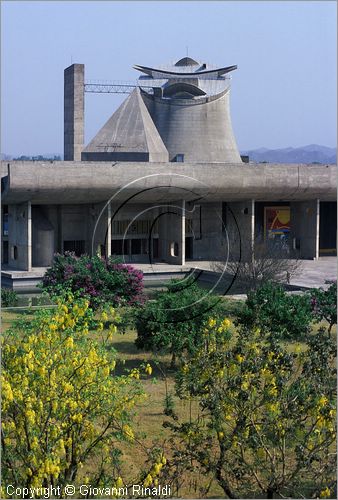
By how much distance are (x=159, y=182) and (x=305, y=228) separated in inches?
416

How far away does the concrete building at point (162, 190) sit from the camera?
124 ft

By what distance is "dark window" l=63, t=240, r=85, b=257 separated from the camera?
135 ft

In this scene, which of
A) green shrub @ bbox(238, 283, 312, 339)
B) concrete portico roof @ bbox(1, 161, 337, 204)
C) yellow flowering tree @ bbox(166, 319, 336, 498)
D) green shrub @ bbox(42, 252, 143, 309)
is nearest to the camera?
yellow flowering tree @ bbox(166, 319, 336, 498)

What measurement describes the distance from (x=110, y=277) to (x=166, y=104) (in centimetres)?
2427

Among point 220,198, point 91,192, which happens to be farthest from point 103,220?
point 220,198

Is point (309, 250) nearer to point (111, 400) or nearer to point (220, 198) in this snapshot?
point (220, 198)

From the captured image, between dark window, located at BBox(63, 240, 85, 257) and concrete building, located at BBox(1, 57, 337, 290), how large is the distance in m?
0.05

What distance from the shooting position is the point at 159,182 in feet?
127

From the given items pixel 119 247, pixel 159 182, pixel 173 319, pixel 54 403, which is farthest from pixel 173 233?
pixel 54 403

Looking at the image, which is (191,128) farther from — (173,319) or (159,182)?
(173,319)

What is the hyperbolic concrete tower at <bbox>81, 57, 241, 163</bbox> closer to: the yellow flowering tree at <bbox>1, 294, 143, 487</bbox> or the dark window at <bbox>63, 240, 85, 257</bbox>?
the dark window at <bbox>63, 240, 85, 257</bbox>

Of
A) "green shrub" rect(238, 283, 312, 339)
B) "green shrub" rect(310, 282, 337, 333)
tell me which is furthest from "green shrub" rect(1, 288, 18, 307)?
"green shrub" rect(310, 282, 337, 333)

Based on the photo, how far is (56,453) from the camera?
30.9 ft

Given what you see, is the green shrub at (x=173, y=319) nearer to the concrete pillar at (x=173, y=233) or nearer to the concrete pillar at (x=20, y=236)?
the concrete pillar at (x=20, y=236)
